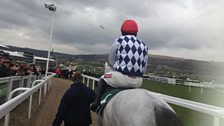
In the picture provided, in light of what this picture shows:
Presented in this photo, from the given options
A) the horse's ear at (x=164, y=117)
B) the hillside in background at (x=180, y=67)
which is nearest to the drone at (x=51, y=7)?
the hillside in background at (x=180, y=67)

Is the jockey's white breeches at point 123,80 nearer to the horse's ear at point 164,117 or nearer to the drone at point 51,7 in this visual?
the horse's ear at point 164,117

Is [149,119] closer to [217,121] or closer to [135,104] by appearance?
[135,104]

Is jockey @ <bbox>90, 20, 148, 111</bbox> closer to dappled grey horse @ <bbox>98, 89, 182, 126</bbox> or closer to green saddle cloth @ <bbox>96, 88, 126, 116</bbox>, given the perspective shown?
green saddle cloth @ <bbox>96, 88, 126, 116</bbox>

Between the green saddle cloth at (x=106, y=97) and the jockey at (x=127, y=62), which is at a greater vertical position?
the jockey at (x=127, y=62)

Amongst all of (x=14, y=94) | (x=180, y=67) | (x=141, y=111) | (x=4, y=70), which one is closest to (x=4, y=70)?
(x=4, y=70)

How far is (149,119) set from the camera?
214 cm

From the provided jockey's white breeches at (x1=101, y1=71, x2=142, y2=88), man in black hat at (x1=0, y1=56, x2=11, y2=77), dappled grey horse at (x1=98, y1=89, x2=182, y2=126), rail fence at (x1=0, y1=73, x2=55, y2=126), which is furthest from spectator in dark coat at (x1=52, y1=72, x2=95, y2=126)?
man in black hat at (x1=0, y1=56, x2=11, y2=77)

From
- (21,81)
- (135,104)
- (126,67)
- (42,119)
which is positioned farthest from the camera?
(21,81)

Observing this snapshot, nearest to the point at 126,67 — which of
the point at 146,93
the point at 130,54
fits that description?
the point at 130,54

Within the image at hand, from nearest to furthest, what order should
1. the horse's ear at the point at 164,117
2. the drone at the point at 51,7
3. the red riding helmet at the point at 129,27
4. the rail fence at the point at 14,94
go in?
the horse's ear at the point at 164,117
the rail fence at the point at 14,94
the red riding helmet at the point at 129,27
the drone at the point at 51,7

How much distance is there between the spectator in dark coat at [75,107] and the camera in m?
3.62

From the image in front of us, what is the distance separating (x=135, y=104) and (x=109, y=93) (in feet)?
2.19

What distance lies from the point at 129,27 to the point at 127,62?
1.60 ft

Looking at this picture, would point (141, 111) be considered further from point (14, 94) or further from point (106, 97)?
point (14, 94)
